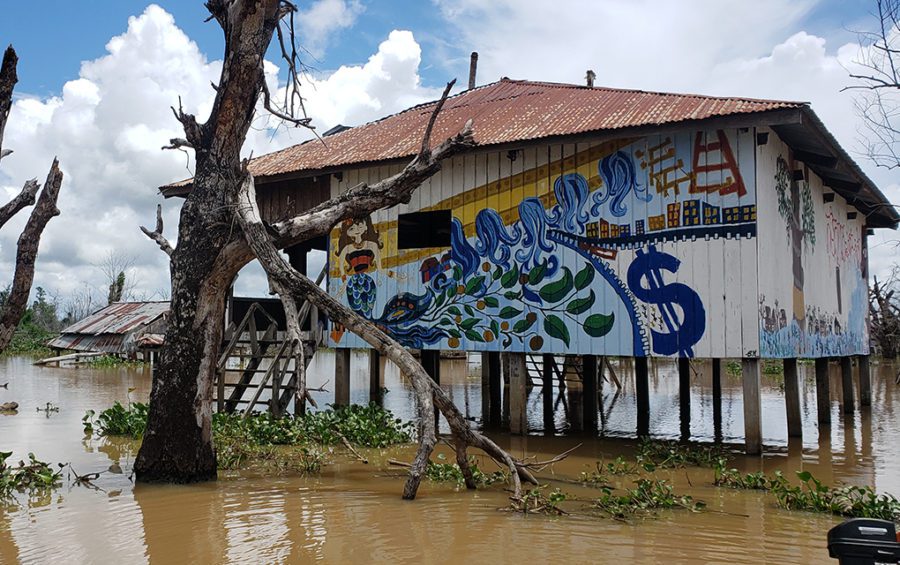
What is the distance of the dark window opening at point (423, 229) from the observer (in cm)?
1332

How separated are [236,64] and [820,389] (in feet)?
40.6

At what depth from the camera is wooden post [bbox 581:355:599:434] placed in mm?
14695

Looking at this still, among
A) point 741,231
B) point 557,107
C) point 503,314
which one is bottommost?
point 503,314

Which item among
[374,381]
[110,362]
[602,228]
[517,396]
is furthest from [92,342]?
[602,228]

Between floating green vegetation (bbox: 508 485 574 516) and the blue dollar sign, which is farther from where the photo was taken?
the blue dollar sign

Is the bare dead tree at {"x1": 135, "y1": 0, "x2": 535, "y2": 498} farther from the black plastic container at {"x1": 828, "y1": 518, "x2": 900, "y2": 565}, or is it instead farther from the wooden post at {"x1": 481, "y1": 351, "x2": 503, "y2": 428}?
the wooden post at {"x1": 481, "y1": 351, "x2": 503, "y2": 428}

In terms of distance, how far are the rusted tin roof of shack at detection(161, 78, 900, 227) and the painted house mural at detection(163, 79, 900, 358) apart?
5 cm

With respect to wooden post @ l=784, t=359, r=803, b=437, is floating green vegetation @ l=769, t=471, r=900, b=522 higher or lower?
lower

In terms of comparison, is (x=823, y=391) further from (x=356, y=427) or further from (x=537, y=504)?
(x=537, y=504)

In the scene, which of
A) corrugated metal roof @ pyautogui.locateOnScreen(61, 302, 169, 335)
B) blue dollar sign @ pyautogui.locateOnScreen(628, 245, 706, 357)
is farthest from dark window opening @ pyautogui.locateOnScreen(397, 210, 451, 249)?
corrugated metal roof @ pyautogui.locateOnScreen(61, 302, 169, 335)

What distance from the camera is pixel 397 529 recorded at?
669 centimetres

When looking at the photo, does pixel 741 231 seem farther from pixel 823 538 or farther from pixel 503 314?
pixel 823 538

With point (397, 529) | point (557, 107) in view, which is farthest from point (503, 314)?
point (397, 529)

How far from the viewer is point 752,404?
1077 centimetres
